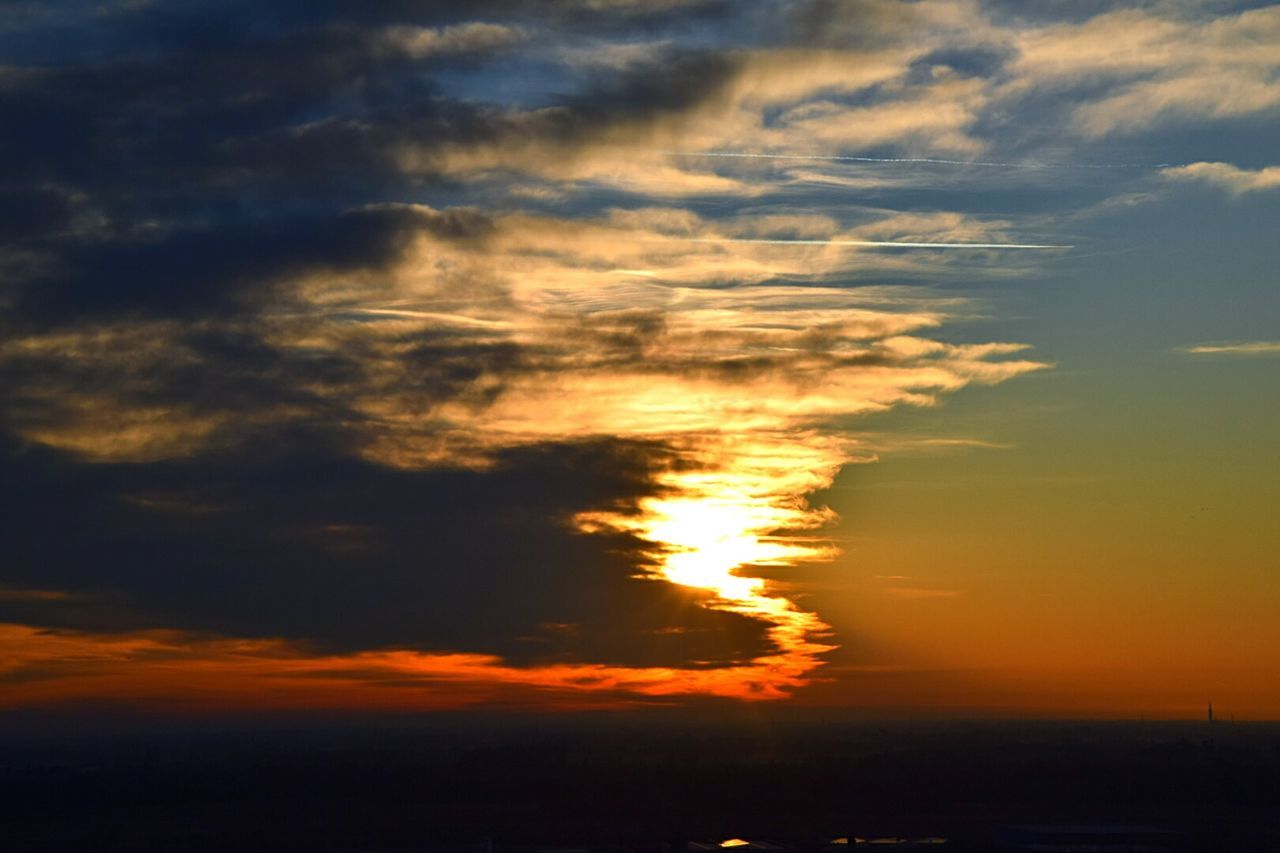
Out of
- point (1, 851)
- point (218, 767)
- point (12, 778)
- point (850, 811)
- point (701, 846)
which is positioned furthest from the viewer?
point (218, 767)

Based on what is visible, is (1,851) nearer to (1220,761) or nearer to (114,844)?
(114,844)

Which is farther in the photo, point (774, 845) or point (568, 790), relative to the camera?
point (568, 790)

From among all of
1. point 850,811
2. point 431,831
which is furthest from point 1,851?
point 850,811

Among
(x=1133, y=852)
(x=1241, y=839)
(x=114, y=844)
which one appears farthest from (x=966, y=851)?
(x=114, y=844)

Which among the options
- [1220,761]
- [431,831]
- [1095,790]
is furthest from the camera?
[1220,761]

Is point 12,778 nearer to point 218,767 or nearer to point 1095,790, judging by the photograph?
point 218,767

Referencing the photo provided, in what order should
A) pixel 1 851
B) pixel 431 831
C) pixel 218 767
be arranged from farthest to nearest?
pixel 218 767 → pixel 431 831 → pixel 1 851

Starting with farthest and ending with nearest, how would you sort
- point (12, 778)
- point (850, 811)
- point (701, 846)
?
point (12, 778) → point (850, 811) → point (701, 846)

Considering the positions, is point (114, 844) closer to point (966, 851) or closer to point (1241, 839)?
point (966, 851)

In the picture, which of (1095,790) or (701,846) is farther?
(1095,790)
